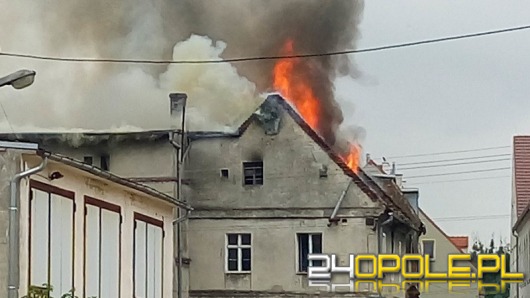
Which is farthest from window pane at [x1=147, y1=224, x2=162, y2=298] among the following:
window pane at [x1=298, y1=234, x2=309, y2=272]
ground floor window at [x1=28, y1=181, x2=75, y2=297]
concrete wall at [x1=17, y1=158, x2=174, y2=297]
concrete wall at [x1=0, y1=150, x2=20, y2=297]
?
window pane at [x1=298, y1=234, x2=309, y2=272]

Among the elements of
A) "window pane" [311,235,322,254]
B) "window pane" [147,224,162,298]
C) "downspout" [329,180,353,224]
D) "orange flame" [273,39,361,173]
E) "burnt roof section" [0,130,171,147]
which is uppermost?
"orange flame" [273,39,361,173]

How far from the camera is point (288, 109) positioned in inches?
1692

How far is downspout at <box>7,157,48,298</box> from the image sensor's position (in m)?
17.8

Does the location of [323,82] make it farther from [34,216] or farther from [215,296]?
[34,216]

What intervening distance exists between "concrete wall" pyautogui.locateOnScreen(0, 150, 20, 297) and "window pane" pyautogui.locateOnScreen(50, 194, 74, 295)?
1447 millimetres

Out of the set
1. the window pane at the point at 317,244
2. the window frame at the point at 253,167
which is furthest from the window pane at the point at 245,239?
the window pane at the point at 317,244

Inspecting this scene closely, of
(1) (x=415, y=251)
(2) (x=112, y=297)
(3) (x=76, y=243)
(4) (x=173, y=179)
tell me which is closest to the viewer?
(3) (x=76, y=243)

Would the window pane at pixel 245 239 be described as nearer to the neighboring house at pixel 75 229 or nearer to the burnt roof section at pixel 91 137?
the burnt roof section at pixel 91 137

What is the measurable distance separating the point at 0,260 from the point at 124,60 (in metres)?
25.1

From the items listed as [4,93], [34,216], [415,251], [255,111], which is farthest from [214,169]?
[34,216]

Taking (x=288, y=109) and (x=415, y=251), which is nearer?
(x=288, y=109)

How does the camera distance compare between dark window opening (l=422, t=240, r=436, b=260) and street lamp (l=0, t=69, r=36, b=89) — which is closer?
street lamp (l=0, t=69, r=36, b=89)

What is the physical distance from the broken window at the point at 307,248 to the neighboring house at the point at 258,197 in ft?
0.12

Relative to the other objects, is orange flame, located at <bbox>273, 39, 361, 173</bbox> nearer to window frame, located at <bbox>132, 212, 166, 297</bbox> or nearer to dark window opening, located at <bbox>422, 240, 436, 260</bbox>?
window frame, located at <bbox>132, 212, 166, 297</bbox>
